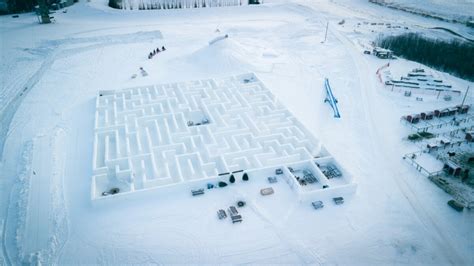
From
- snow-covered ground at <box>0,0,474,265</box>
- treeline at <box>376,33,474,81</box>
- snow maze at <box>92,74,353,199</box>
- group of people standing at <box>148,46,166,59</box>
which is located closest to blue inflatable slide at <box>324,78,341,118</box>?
snow-covered ground at <box>0,0,474,265</box>

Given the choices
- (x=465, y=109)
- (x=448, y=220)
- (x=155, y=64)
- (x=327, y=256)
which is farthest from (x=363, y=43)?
(x=327, y=256)

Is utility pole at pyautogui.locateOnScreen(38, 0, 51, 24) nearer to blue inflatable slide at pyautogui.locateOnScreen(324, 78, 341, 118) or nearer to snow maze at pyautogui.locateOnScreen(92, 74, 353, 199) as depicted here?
snow maze at pyautogui.locateOnScreen(92, 74, 353, 199)

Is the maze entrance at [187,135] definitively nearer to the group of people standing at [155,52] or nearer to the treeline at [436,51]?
the group of people standing at [155,52]

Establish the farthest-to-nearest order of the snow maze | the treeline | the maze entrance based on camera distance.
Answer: the treeline → the maze entrance → the snow maze

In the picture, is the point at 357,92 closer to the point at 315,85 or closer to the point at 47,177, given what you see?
the point at 315,85

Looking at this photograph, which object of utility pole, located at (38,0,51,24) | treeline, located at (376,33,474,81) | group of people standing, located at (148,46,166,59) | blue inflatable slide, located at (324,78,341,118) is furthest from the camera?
utility pole, located at (38,0,51,24)

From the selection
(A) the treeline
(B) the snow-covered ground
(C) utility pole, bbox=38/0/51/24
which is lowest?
(B) the snow-covered ground

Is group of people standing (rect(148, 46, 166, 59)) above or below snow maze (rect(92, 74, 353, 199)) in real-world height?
above
